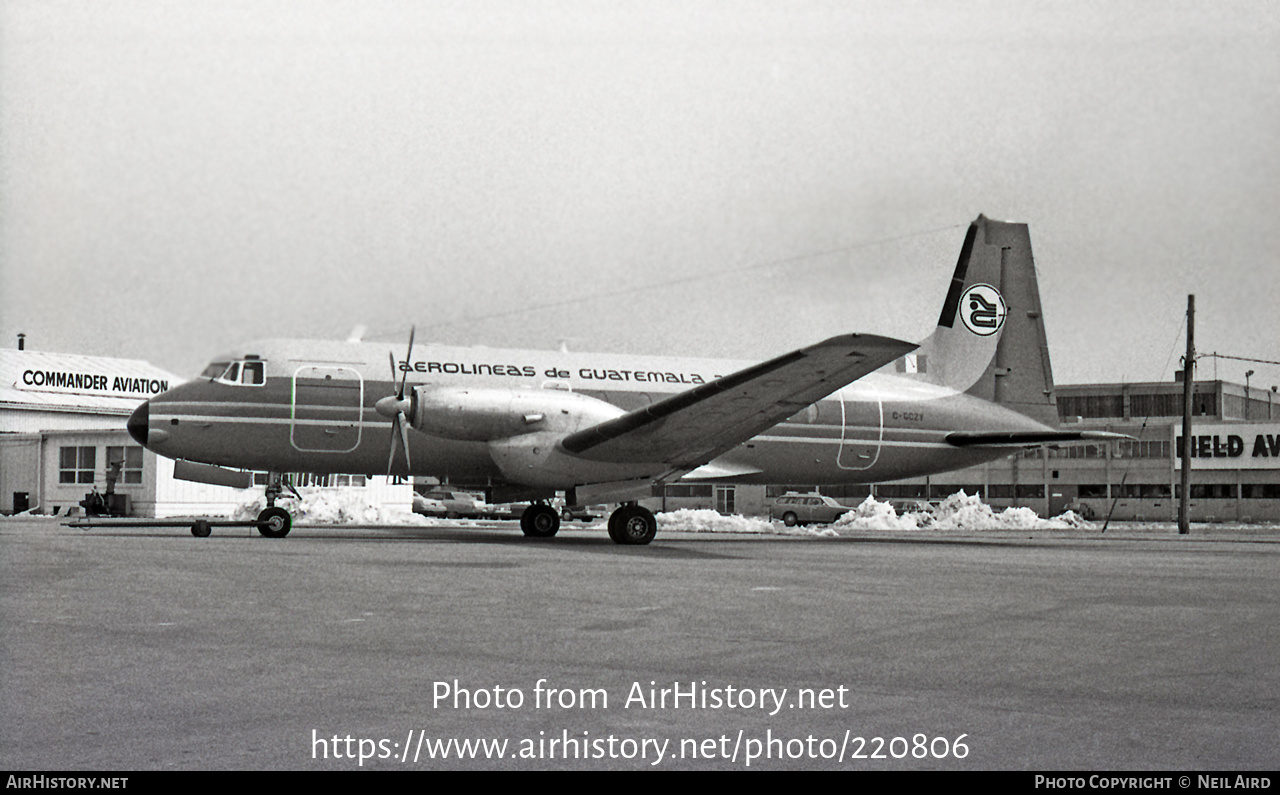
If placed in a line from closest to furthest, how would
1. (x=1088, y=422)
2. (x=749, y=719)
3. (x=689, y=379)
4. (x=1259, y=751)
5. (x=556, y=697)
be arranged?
(x=1259, y=751)
(x=749, y=719)
(x=556, y=697)
(x=689, y=379)
(x=1088, y=422)

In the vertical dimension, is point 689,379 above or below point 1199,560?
above

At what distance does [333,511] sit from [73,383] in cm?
3078

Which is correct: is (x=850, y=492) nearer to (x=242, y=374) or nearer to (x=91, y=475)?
(x=91, y=475)

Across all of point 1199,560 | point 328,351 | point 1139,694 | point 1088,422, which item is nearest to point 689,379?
point 328,351

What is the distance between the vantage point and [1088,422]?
272 feet

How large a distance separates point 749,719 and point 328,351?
59.7 feet

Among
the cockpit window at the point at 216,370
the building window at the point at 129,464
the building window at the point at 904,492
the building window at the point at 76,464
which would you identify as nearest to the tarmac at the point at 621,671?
the cockpit window at the point at 216,370

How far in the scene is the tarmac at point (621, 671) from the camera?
5074mm

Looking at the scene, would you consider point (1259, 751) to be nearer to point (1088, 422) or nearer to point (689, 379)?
point (689, 379)

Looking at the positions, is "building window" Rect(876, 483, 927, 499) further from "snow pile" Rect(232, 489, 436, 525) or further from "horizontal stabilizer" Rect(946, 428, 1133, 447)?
"horizontal stabilizer" Rect(946, 428, 1133, 447)

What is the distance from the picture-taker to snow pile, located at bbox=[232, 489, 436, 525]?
3934 centimetres

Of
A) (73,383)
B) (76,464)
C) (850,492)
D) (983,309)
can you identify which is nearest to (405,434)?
(983,309)

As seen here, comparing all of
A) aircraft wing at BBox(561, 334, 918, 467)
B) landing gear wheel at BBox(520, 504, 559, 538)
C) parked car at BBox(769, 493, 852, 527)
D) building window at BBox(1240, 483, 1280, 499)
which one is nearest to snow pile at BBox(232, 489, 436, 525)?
landing gear wheel at BBox(520, 504, 559, 538)

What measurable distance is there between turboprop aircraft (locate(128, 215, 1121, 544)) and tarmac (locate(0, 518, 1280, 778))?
666 centimetres
